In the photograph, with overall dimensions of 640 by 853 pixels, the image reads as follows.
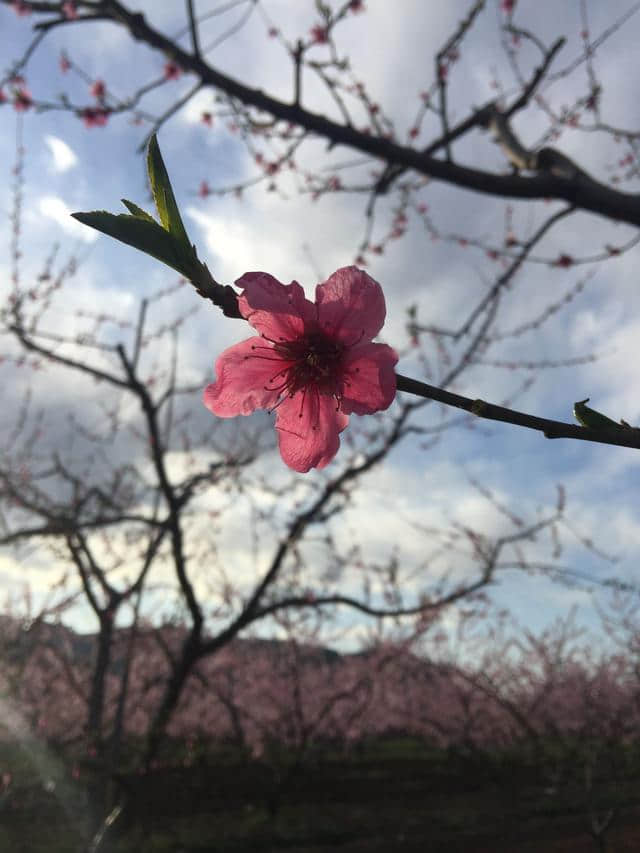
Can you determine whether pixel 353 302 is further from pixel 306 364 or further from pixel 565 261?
pixel 565 261

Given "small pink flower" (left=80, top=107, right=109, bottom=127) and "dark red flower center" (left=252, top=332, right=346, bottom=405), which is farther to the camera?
"small pink flower" (left=80, top=107, right=109, bottom=127)

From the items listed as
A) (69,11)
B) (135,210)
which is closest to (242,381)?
(135,210)

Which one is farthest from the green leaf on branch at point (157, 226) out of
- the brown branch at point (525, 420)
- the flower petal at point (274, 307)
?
the brown branch at point (525, 420)

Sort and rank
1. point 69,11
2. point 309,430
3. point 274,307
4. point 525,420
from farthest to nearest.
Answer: point 69,11 → point 309,430 → point 274,307 → point 525,420

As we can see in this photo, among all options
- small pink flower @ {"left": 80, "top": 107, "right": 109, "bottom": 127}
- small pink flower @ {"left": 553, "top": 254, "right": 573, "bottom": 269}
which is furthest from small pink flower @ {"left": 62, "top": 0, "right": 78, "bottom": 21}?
small pink flower @ {"left": 553, "top": 254, "right": 573, "bottom": 269}

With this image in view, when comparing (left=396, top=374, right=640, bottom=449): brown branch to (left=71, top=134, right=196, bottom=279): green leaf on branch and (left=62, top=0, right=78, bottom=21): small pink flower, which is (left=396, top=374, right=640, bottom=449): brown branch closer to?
(left=71, top=134, right=196, bottom=279): green leaf on branch

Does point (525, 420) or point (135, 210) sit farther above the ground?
point (135, 210)
